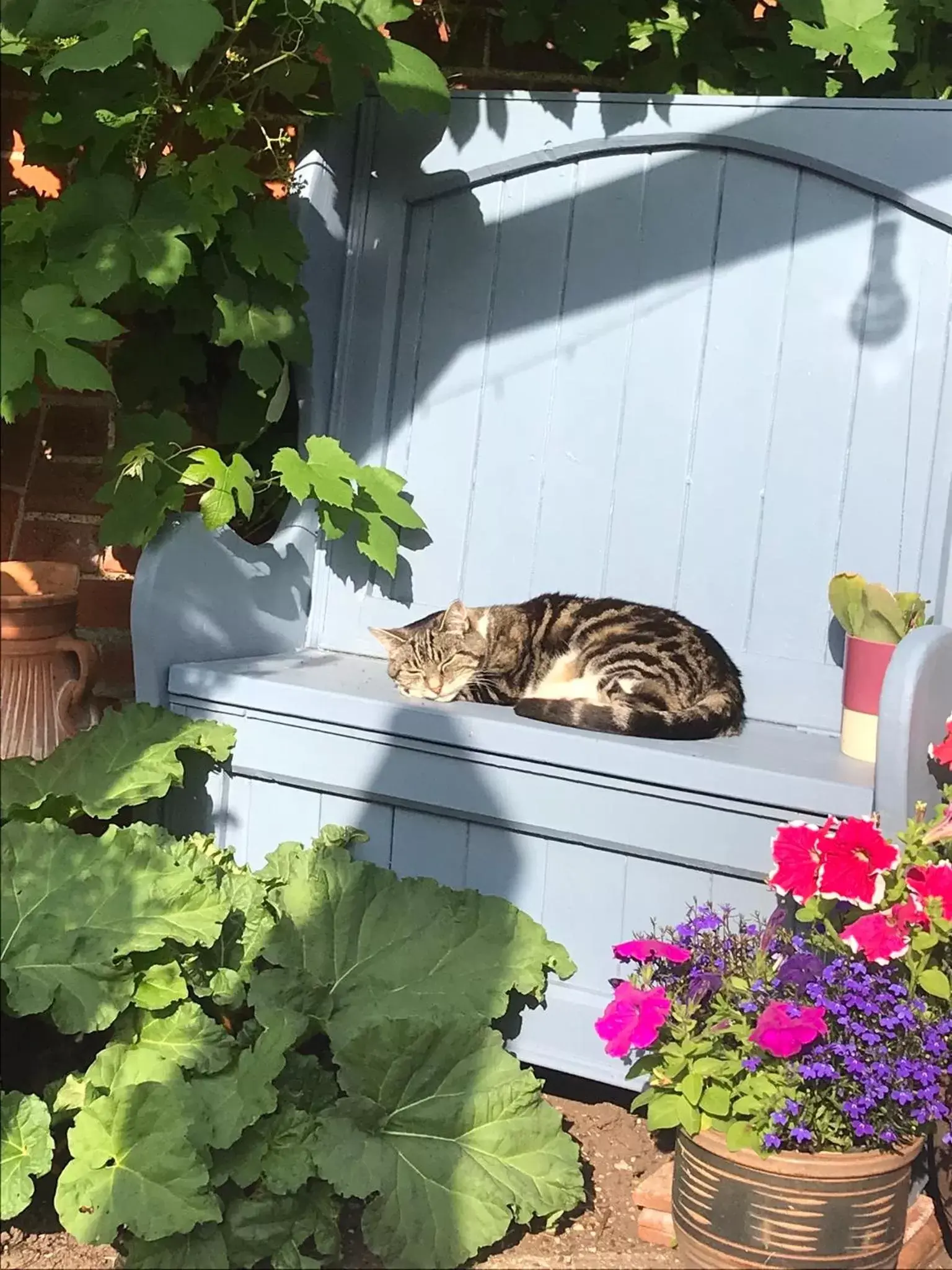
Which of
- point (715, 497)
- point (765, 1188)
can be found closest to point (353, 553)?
point (715, 497)

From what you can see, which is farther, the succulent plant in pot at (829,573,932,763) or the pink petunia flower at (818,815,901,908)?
the succulent plant in pot at (829,573,932,763)

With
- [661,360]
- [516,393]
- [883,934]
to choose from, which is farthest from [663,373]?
[883,934]

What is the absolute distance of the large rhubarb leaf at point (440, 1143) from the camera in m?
1.66

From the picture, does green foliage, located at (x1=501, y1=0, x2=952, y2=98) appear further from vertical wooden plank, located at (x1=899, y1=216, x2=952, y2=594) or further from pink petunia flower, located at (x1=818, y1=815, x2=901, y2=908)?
pink petunia flower, located at (x1=818, y1=815, x2=901, y2=908)

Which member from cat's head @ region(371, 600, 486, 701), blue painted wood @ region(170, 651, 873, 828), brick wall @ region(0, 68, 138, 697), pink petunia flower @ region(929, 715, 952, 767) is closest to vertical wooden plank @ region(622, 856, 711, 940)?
blue painted wood @ region(170, 651, 873, 828)

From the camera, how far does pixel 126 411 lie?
103 inches

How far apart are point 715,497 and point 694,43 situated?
1029 mm

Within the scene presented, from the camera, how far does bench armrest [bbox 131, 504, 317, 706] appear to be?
222 cm

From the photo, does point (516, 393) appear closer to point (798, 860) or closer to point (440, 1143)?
point (798, 860)

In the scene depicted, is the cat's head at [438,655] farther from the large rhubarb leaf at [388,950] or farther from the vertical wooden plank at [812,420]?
the vertical wooden plank at [812,420]

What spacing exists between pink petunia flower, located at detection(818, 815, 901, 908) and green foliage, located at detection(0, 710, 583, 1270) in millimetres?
482

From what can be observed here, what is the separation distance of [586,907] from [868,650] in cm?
59

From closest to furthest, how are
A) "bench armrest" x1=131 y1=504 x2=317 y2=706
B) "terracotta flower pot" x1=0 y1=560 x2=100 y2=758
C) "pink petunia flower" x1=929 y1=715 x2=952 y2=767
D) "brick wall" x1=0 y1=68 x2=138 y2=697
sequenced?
"pink petunia flower" x1=929 y1=715 x2=952 y2=767 → "bench armrest" x1=131 y1=504 x2=317 y2=706 → "terracotta flower pot" x1=0 y1=560 x2=100 y2=758 → "brick wall" x1=0 y1=68 x2=138 y2=697

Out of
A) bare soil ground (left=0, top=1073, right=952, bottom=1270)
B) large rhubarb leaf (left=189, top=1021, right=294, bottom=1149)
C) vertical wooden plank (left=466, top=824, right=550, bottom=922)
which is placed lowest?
bare soil ground (left=0, top=1073, right=952, bottom=1270)
